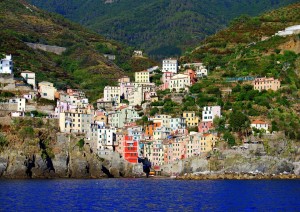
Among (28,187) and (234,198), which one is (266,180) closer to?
(234,198)

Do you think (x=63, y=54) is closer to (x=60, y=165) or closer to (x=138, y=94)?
(x=138, y=94)

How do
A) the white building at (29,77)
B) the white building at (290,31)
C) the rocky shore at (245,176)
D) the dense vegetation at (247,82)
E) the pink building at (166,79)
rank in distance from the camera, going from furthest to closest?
the white building at (290,31) → the pink building at (166,79) → the white building at (29,77) → the dense vegetation at (247,82) → the rocky shore at (245,176)

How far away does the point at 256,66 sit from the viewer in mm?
137250

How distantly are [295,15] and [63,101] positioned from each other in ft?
191

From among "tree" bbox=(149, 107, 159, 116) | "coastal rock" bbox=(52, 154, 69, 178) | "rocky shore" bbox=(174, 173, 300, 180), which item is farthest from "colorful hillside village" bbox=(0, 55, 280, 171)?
"coastal rock" bbox=(52, 154, 69, 178)

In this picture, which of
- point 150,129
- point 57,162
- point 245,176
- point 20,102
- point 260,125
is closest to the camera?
point 57,162

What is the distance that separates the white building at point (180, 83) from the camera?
133 m

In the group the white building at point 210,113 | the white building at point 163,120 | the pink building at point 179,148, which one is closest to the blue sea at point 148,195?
the pink building at point 179,148

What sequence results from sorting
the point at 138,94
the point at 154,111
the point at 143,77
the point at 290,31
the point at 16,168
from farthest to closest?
1. the point at 290,31
2. the point at 143,77
3. the point at 138,94
4. the point at 154,111
5. the point at 16,168

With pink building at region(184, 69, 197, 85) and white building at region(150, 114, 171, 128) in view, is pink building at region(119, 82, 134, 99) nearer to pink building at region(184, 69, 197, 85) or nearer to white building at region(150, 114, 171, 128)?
pink building at region(184, 69, 197, 85)

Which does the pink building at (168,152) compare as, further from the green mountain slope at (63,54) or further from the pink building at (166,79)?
the green mountain slope at (63,54)

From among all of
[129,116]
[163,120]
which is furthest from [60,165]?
[129,116]

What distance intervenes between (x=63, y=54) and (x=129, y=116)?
177ft

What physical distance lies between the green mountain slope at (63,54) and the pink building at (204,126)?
30.5m
